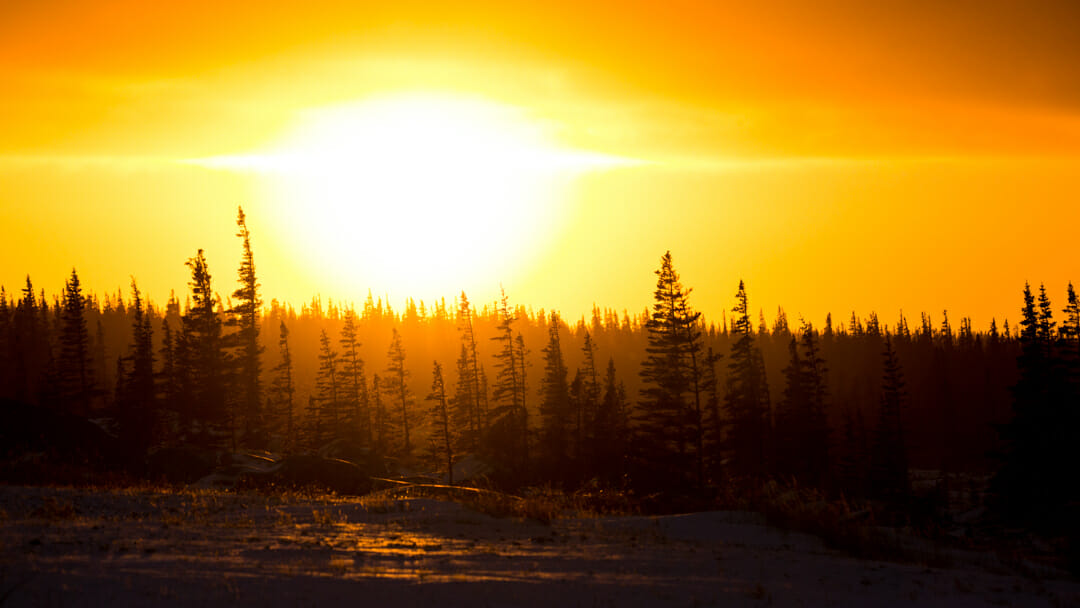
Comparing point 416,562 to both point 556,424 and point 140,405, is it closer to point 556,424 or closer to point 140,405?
point 140,405

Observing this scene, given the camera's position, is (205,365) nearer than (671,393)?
No

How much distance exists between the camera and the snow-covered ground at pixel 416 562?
8.44 meters

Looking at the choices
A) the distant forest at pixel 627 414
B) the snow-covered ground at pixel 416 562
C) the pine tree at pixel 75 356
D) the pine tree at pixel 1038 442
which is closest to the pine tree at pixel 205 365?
the distant forest at pixel 627 414

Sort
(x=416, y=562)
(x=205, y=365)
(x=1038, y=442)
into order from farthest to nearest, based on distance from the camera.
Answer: (x=205, y=365) < (x=1038, y=442) < (x=416, y=562)

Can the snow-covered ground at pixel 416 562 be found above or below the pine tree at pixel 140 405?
below

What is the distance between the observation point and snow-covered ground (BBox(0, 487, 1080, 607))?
8.44 metres

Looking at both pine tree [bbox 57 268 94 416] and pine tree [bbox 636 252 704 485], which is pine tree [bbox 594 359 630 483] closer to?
pine tree [bbox 636 252 704 485]

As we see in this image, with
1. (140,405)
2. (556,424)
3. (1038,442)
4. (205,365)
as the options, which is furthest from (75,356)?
(1038,442)

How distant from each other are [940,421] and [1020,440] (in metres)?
74.4

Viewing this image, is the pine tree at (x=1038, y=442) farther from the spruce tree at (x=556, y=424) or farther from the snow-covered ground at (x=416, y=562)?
the snow-covered ground at (x=416, y=562)

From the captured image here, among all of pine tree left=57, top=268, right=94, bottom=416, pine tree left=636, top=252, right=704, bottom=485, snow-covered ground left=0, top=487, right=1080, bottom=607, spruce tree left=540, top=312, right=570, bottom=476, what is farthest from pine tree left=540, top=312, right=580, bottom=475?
snow-covered ground left=0, top=487, right=1080, bottom=607

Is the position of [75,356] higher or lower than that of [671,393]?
higher

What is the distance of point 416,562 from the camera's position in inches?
409

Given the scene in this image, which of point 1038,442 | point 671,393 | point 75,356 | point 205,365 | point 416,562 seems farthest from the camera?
point 75,356
